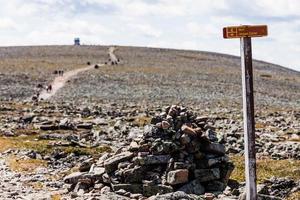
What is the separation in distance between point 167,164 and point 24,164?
11.3m

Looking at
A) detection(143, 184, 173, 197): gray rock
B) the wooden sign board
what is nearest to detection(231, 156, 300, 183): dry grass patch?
detection(143, 184, 173, 197): gray rock

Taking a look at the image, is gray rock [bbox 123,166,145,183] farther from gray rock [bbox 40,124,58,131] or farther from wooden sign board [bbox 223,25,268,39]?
gray rock [bbox 40,124,58,131]

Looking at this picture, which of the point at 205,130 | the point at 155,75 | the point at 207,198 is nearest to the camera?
the point at 207,198

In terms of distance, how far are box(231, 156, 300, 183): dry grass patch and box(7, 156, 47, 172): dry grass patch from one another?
1081 centimetres

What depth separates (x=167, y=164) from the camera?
26.1 m

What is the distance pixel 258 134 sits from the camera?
4897 centimetres

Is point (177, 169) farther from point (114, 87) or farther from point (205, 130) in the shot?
point (114, 87)

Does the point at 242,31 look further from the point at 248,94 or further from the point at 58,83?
the point at 58,83

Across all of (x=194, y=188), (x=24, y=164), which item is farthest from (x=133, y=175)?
(x=24, y=164)

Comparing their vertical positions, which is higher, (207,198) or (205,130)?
(205,130)

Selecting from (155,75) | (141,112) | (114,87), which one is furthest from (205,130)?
(155,75)

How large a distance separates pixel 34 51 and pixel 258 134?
14902 centimetres

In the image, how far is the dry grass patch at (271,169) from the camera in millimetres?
30281

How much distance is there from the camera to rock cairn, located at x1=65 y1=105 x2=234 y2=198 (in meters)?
25.6
